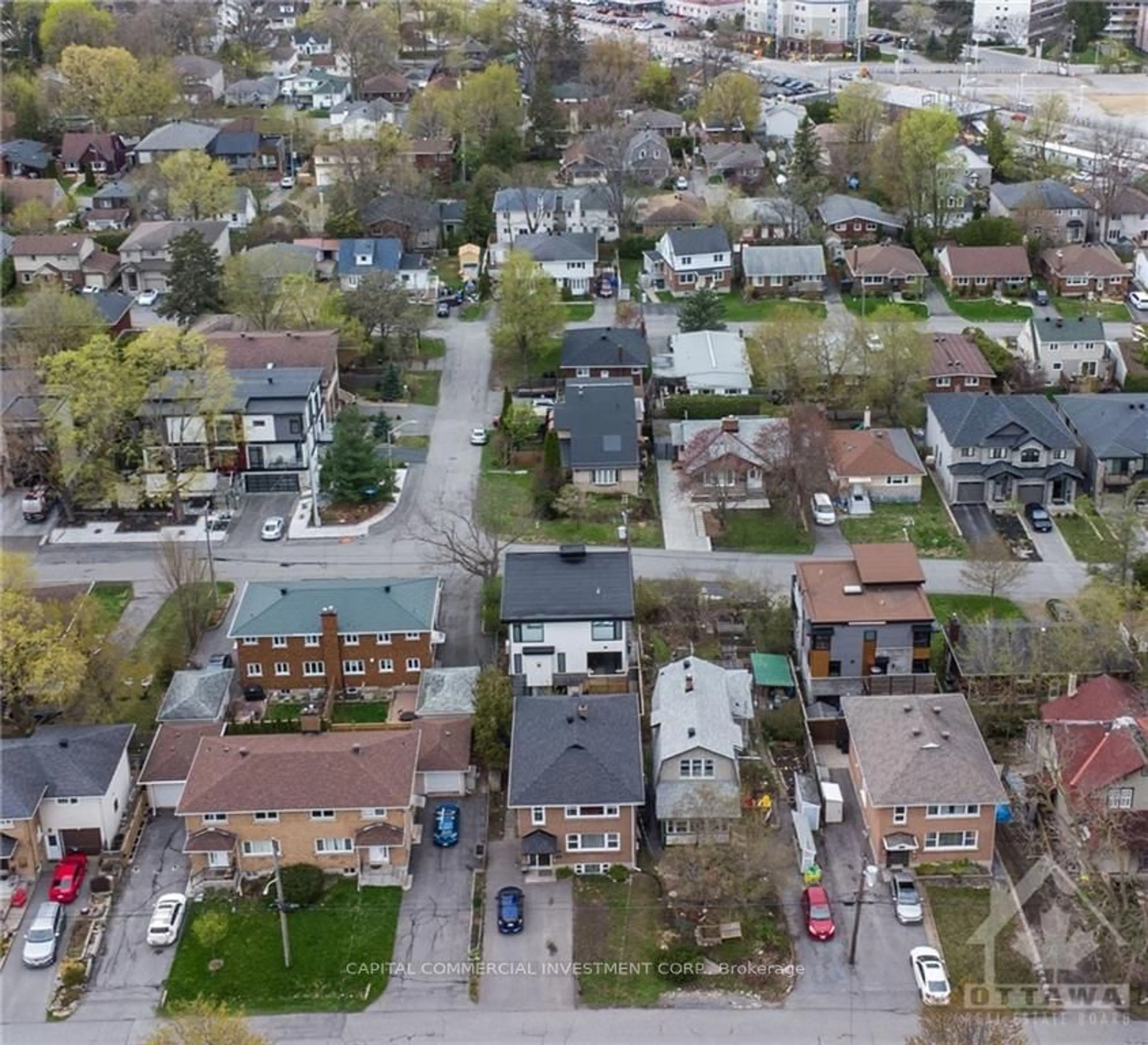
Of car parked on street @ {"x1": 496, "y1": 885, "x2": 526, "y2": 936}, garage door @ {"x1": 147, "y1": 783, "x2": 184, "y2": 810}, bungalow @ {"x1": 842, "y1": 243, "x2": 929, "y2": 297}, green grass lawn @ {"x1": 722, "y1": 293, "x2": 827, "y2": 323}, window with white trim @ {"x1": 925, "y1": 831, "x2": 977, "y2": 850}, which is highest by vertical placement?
window with white trim @ {"x1": 925, "y1": 831, "x2": 977, "y2": 850}

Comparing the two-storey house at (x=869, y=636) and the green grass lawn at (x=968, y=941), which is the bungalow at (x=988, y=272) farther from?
the green grass lawn at (x=968, y=941)

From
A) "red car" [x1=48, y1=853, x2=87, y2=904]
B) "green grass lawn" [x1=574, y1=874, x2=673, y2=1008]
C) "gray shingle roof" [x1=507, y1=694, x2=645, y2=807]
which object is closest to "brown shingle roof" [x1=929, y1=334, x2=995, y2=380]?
"gray shingle roof" [x1=507, y1=694, x2=645, y2=807]

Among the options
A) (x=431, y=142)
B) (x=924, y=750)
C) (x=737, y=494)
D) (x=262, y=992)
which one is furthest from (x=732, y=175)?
(x=262, y=992)

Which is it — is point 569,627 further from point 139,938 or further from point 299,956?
point 139,938

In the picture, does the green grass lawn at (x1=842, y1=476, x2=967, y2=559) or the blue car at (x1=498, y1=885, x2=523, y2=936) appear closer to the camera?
the blue car at (x1=498, y1=885, x2=523, y2=936)

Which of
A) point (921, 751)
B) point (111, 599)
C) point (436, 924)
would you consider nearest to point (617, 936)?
point (436, 924)

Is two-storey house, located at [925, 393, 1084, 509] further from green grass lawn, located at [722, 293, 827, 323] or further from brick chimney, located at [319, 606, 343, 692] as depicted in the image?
brick chimney, located at [319, 606, 343, 692]

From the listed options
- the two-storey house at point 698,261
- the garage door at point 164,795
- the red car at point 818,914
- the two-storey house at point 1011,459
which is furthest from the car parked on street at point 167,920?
the two-storey house at point 698,261

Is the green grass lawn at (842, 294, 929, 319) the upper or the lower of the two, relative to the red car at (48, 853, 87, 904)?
lower

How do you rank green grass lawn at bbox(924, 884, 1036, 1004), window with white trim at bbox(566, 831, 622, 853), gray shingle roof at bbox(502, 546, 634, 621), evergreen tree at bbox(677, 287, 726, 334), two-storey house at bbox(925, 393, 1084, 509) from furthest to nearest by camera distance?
evergreen tree at bbox(677, 287, 726, 334)
two-storey house at bbox(925, 393, 1084, 509)
gray shingle roof at bbox(502, 546, 634, 621)
window with white trim at bbox(566, 831, 622, 853)
green grass lawn at bbox(924, 884, 1036, 1004)
